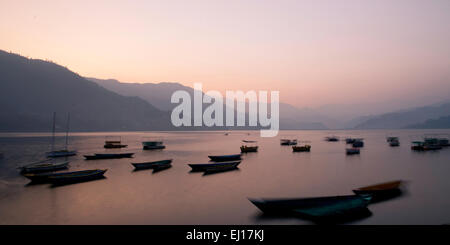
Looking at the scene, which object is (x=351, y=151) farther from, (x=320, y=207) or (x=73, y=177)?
(x=73, y=177)

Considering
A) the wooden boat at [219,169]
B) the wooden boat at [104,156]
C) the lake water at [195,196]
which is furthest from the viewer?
the wooden boat at [104,156]

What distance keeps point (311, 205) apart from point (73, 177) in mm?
23177

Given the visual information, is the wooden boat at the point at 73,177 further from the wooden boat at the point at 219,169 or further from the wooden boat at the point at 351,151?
the wooden boat at the point at 351,151

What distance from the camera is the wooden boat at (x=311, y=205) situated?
15.3 meters

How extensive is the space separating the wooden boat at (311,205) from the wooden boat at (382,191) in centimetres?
393

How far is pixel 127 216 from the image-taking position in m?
16.7

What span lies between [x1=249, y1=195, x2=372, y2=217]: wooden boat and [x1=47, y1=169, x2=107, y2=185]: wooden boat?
1985 cm

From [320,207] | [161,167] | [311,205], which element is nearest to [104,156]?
[161,167]

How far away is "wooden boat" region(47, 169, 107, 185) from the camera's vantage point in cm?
2548

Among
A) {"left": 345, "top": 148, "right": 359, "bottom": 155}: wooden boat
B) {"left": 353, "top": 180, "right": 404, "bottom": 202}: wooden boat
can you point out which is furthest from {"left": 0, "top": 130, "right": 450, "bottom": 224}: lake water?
{"left": 345, "top": 148, "right": 359, "bottom": 155}: wooden boat

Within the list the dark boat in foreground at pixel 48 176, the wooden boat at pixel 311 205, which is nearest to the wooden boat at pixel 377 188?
the wooden boat at pixel 311 205

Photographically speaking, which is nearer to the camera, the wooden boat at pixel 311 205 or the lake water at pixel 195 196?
the wooden boat at pixel 311 205

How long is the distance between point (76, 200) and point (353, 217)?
1995 centimetres
